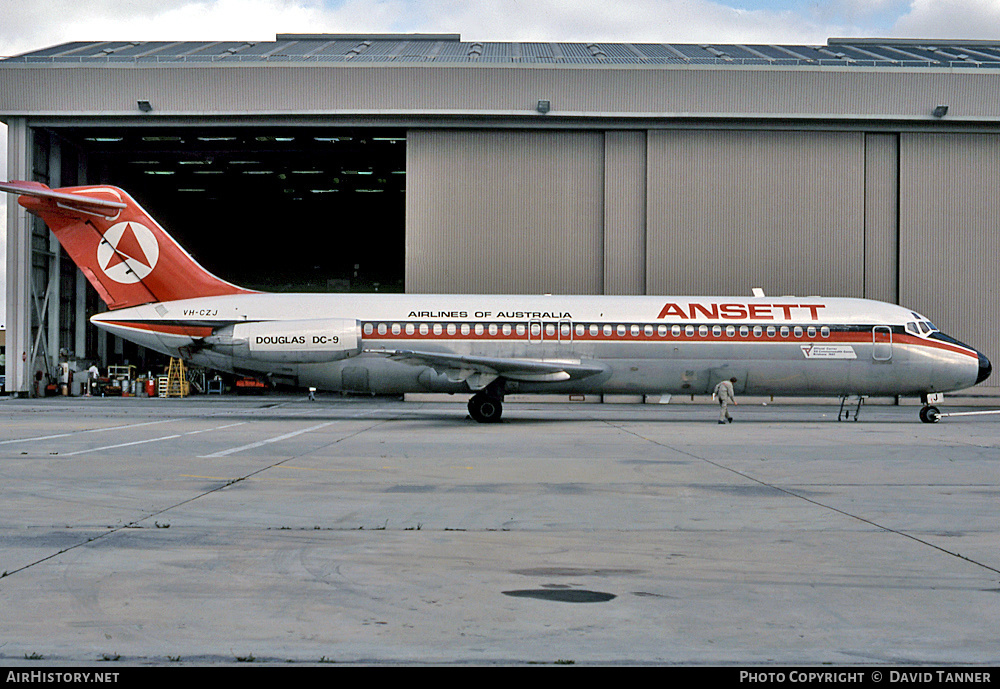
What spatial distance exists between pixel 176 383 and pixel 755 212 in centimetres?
2809

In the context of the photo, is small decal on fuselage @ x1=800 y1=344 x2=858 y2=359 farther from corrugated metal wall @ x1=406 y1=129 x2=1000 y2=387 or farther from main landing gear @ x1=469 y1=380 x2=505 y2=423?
corrugated metal wall @ x1=406 y1=129 x2=1000 y2=387

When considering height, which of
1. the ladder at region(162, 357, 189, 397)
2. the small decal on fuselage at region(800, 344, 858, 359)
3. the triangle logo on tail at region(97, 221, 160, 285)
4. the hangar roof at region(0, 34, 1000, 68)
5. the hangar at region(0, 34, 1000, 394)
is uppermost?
the hangar roof at region(0, 34, 1000, 68)

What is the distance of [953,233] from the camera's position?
34406 mm

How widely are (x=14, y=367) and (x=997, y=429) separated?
114ft

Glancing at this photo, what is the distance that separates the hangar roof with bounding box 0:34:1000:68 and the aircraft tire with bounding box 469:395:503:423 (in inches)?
680

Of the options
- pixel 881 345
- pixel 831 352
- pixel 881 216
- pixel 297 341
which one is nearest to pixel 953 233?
pixel 881 216

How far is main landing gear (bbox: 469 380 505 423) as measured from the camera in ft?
72.5

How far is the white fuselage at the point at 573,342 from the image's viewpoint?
22.5 meters

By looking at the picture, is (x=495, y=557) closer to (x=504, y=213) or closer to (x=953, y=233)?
(x=504, y=213)

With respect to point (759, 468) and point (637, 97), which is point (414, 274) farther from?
point (759, 468)

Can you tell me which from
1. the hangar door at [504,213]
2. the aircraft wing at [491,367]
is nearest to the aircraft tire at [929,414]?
the aircraft wing at [491,367]

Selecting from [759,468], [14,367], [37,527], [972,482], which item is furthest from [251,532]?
[14,367]

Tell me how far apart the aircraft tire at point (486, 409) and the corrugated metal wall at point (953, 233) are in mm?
20311

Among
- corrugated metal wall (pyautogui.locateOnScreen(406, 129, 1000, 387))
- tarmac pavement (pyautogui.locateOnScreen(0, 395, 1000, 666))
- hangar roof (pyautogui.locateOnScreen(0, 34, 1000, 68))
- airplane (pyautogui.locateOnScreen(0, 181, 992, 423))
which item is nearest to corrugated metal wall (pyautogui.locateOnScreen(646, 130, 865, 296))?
corrugated metal wall (pyautogui.locateOnScreen(406, 129, 1000, 387))
